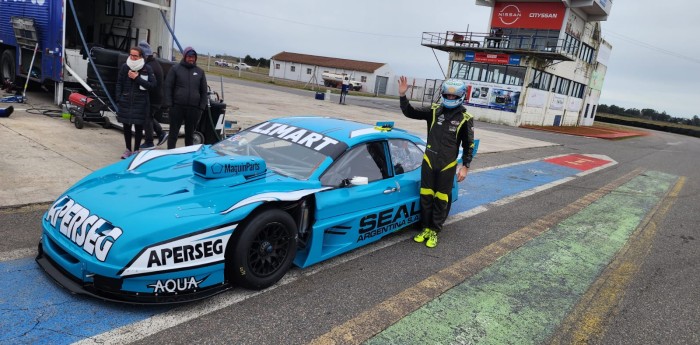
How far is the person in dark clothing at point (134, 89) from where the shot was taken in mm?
6383

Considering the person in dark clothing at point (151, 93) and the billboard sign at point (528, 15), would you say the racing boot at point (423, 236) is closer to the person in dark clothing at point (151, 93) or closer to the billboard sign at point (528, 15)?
the person in dark clothing at point (151, 93)

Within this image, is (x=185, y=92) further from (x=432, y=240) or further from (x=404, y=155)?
(x=432, y=240)

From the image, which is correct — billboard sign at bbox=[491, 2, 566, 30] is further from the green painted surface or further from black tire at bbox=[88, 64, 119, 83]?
black tire at bbox=[88, 64, 119, 83]

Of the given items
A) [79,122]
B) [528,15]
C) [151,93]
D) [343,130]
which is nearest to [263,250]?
[343,130]

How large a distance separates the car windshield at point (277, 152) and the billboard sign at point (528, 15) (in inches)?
1221

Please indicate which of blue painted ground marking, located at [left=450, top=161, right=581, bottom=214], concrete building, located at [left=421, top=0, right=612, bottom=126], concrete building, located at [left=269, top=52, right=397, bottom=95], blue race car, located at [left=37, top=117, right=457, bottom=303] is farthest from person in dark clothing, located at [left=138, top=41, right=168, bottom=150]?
concrete building, located at [left=269, top=52, right=397, bottom=95]

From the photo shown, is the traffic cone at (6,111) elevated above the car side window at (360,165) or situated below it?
below

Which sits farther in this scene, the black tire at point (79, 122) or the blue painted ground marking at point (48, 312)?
the black tire at point (79, 122)

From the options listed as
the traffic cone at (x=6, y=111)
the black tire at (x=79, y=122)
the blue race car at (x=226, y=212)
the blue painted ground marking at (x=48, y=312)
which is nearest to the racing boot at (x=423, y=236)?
the blue race car at (x=226, y=212)

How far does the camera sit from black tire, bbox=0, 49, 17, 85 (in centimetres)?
1135

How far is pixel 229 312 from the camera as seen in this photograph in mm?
2977

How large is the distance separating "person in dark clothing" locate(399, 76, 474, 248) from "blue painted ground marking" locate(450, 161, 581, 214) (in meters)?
1.46

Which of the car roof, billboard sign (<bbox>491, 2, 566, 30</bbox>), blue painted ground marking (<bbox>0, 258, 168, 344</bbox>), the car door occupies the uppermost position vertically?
billboard sign (<bbox>491, 2, 566, 30</bbox>)

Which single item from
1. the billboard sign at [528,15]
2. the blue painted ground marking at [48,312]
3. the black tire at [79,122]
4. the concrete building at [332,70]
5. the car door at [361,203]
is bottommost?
the blue painted ground marking at [48,312]
